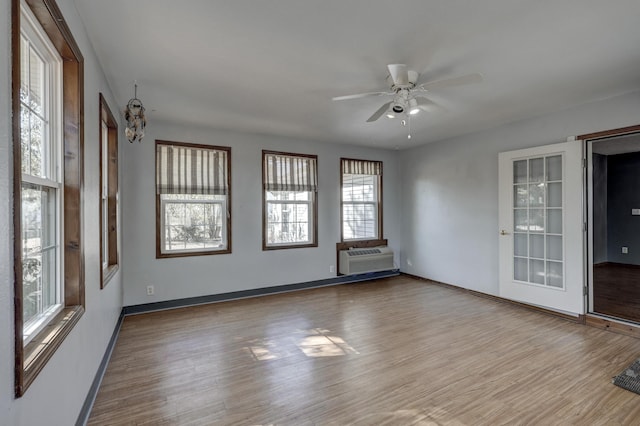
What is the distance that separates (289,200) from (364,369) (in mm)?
3274

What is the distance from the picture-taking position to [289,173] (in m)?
5.46

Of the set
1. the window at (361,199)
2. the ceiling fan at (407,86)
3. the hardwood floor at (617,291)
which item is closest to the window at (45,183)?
the ceiling fan at (407,86)

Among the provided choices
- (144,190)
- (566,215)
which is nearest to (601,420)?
(566,215)

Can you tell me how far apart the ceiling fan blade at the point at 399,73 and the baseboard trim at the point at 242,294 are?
372cm

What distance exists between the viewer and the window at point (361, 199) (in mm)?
6137

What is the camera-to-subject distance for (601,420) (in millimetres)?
2113

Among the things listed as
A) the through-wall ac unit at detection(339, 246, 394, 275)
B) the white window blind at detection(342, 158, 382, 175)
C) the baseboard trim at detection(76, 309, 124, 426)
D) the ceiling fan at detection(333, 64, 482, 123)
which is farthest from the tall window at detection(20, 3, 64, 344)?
the white window blind at detection(342, 158, 382, 175)

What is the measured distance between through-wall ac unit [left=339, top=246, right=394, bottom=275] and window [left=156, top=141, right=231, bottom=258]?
6.86 feet

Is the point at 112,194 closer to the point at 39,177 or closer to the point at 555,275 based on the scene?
the point at 39,177

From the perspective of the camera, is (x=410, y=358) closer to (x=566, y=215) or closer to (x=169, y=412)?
(x=169, y=412)

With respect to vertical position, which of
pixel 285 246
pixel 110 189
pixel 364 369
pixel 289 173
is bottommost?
A: pixel 364 369

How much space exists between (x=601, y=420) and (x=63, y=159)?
12.2ft

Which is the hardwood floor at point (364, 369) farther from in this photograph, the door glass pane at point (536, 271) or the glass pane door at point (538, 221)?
the glass pane door at point (538, 221)

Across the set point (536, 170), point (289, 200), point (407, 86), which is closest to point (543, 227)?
point (536, 170)
